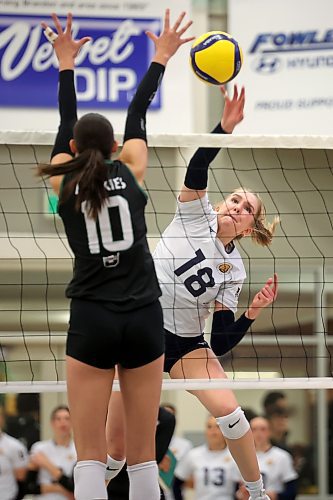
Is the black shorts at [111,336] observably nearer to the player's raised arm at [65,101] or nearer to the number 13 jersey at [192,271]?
the player's raised arm at [65,101]

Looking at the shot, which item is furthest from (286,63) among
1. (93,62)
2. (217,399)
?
(217,399)

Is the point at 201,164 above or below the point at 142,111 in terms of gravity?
below

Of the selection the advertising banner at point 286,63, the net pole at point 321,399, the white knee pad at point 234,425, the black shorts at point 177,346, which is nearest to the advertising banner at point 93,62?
the advertising banner at point 286,63

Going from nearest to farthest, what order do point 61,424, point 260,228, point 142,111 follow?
point 142,111 < point 260,228 < point 61,424

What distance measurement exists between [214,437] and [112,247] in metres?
5.73

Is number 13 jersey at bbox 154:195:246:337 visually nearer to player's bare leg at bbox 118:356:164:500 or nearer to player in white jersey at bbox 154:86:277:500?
player in white jersey at bbox 154:86:277:500

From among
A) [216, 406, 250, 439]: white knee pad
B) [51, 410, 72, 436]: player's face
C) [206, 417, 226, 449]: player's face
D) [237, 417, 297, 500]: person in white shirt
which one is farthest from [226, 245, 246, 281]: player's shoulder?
[51, 410, 72, 436]: player's face

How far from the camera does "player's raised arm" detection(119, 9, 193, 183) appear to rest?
15.8 feet

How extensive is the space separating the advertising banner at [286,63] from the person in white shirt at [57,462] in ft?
14.5

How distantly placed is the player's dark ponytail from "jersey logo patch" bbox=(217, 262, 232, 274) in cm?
167

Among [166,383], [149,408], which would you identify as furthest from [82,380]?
[166,383]

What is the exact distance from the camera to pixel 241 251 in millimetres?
11516

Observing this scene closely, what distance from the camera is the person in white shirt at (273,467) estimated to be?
967 cm

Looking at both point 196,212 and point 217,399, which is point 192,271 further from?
point 217,399
